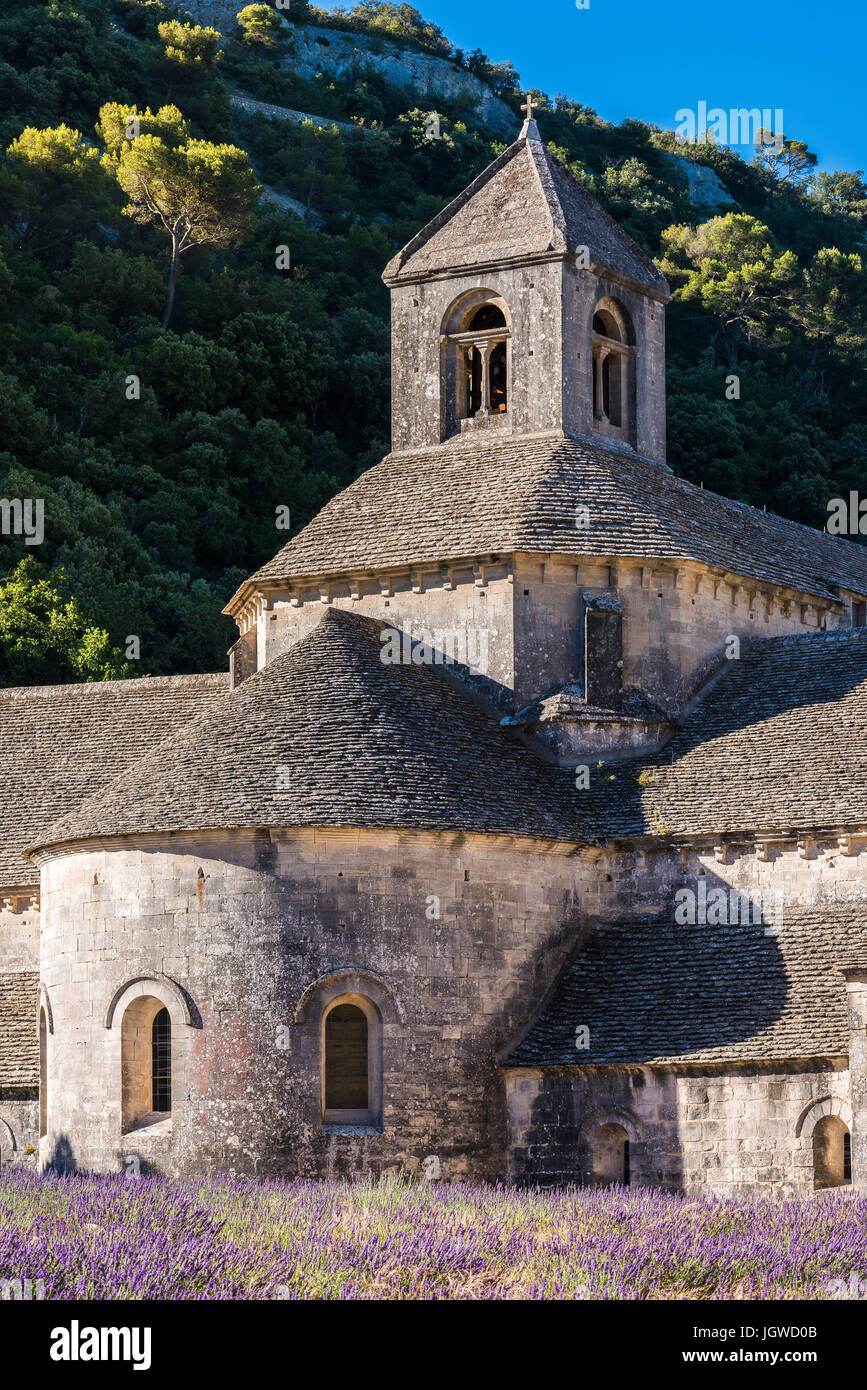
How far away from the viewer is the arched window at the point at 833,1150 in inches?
1035

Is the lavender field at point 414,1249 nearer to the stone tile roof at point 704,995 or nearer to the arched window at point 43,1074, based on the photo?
the stone tile roof at point 704,995

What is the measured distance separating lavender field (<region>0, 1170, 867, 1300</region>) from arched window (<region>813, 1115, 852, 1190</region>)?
4046 mm

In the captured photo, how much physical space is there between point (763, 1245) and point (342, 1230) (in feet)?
13.0

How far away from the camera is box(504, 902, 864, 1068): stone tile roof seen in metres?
26.8

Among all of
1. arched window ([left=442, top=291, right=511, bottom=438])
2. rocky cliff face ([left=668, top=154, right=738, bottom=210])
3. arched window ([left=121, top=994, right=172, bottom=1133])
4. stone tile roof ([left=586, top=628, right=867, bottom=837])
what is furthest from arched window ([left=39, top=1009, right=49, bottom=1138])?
rocky cliff face ([left=668, top=154, right=738, bottom=210])

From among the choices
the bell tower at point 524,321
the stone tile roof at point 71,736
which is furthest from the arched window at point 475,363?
the stone tile roof at point 71,736

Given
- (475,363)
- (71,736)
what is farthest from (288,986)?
(475,363)

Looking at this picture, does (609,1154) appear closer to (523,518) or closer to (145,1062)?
(145,1062)

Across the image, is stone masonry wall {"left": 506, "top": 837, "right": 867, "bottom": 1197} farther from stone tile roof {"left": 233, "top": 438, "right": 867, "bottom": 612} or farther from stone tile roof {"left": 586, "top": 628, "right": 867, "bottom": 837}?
stone tile roof {"left": 233, "top": 438, "right": 867, "bottom": 612}

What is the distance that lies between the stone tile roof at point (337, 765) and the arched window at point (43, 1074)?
10.4 ft

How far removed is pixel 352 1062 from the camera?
27.7 meters

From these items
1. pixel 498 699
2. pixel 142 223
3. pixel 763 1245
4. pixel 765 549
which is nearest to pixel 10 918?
pixel 498 699

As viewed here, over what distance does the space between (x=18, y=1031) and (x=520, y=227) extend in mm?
16655

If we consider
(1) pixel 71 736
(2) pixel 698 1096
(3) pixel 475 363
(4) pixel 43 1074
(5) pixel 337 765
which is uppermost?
(3) pixel 475 363
